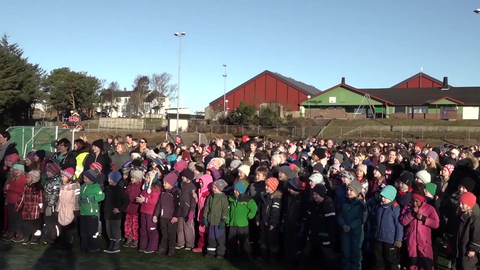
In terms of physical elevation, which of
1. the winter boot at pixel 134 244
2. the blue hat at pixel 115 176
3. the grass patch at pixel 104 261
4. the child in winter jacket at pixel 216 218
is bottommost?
the grass patch at pixel 104 261

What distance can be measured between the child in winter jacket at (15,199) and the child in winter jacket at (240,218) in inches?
160

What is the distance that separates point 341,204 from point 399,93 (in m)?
59.8

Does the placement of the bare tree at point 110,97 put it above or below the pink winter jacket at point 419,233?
above

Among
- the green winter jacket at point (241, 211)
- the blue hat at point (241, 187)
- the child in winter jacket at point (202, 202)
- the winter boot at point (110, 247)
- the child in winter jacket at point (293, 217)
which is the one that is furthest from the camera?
the child in winter jacket at point (202, 202)

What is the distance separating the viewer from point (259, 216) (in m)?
8.44

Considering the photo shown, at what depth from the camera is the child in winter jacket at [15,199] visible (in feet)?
30.6

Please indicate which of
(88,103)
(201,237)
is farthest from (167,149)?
(88,103)

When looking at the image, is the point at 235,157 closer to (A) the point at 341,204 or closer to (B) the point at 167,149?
(B) the point at 167,149

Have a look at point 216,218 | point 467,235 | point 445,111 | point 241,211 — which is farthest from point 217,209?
point 445,111

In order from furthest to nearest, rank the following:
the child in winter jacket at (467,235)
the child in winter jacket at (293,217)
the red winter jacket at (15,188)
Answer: the red winter jacket at (15,188) < the child in winter jacket at (293,217) < the child in winter jacket at (467,235)

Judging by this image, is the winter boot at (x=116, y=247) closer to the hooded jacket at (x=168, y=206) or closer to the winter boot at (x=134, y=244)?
the winter boot at (x=134, y=244)

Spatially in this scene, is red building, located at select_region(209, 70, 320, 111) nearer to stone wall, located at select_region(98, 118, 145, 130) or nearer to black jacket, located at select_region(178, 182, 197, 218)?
stone wall, located at select_region(98, 118, 145, 130)

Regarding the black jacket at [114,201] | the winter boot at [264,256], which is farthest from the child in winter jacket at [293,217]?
the black jacket at [114,201]

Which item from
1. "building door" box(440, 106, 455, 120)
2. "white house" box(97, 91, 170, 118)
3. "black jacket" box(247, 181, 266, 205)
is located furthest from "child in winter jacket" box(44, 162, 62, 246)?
"white house" box(97, 91, 170, 118)
